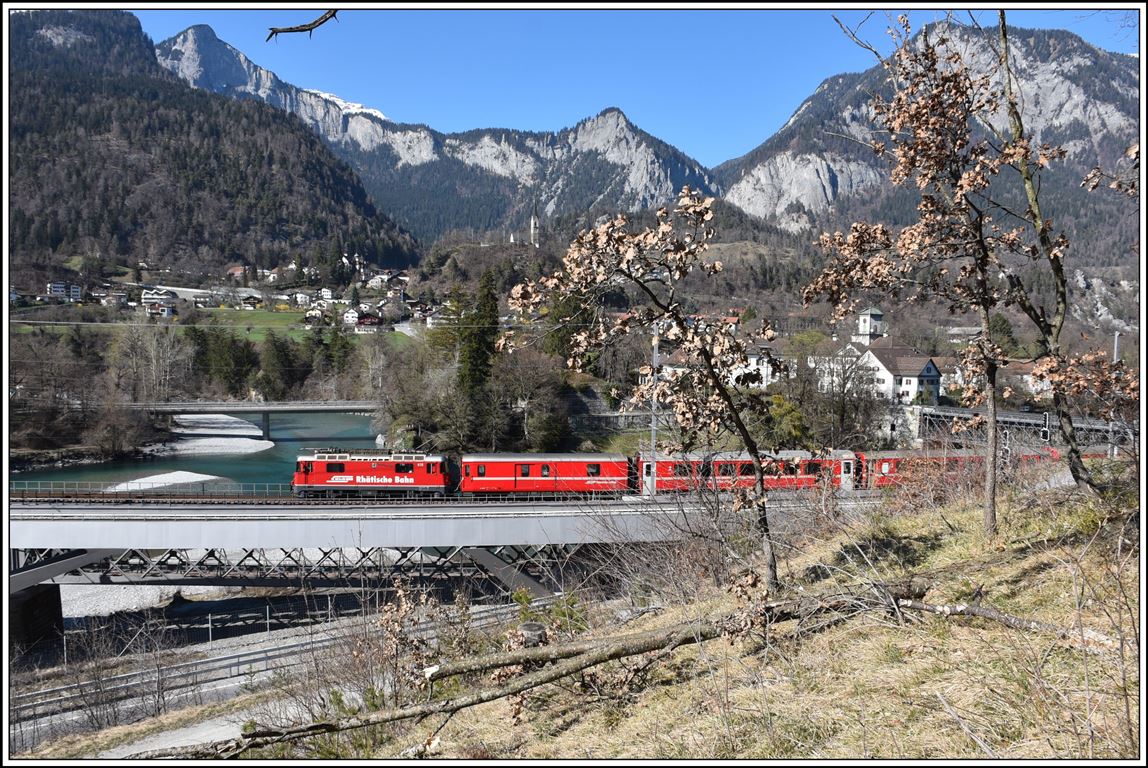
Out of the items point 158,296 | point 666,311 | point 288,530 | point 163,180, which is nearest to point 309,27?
point 666,311

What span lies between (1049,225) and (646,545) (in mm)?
9416

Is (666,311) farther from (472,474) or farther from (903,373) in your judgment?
(903,373)

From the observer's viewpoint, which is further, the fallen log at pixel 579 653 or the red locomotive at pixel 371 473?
the red locomotive at pixel 371 473

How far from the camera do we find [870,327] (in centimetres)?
5847

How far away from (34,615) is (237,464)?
72.9ft

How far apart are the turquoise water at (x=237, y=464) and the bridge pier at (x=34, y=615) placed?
39.4ft

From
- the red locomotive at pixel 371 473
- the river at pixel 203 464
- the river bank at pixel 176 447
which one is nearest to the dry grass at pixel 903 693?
the red locomotive at pixel 371 473

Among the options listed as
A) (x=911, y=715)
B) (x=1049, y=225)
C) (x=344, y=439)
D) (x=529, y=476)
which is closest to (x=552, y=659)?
(x=911, y=715)

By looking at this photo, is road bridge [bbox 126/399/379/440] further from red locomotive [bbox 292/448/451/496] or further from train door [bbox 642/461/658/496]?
train door [bbox 642/461/658/496]

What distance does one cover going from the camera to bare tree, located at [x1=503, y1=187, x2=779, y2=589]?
4.08 m

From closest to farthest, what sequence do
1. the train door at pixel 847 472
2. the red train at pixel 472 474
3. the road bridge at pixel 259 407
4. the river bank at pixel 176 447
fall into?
the train door at pixel 847 472
the red train at pixel 472 474
the river bank at pixel 176 447
the road bridge at pixel 259 407

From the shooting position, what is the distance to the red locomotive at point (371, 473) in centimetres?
2133

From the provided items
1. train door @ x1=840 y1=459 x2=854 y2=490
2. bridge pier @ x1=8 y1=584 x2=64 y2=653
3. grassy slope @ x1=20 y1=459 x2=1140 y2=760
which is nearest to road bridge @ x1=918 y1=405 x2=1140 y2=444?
grassy slope @ x1=20 y1=459 x2=1140 y2=760

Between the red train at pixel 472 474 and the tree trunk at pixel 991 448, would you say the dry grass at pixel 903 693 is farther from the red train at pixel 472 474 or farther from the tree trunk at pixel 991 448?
the red train at pixel 472 474
